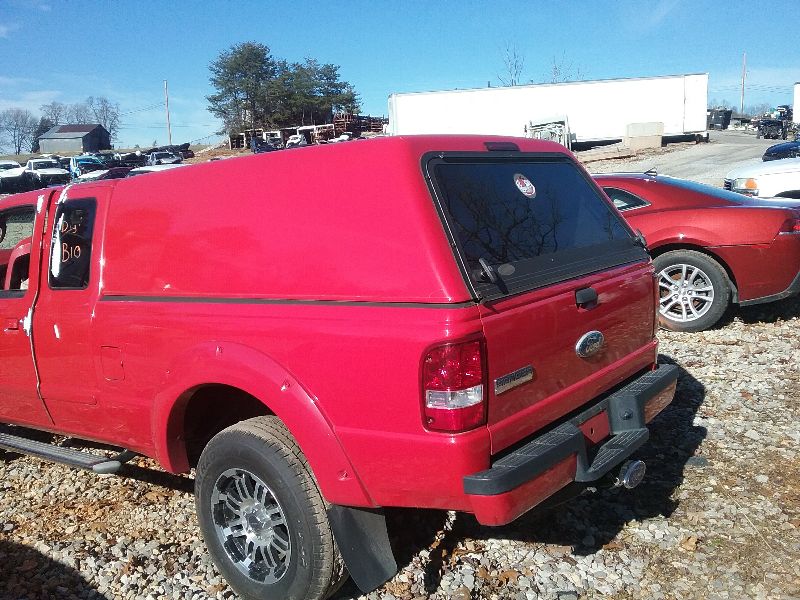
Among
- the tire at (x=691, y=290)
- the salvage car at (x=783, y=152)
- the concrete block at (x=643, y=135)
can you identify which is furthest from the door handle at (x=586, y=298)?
the concrete block at (x=643, y=135)

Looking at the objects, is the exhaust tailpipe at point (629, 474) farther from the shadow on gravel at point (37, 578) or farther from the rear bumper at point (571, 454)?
the shadow on gravel at point (37, 578)

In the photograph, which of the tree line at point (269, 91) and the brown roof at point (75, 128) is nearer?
the tree line at point (269, 91)

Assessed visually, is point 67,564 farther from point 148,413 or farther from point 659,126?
point 659,126

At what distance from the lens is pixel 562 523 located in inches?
139

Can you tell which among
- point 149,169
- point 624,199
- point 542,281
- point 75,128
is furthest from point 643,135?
point 75,128

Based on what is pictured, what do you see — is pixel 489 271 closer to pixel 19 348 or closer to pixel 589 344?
pixel 589 344

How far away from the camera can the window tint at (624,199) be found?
6809 millimetres

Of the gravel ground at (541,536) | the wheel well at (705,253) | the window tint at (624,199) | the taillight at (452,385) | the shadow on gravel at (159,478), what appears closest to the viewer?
the taillight at (452,385)

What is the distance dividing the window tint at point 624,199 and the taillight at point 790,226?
123 centimetres

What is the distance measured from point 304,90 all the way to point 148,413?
64.5 m

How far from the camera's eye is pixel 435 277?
2.44 m

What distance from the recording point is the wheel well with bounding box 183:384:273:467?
322cm

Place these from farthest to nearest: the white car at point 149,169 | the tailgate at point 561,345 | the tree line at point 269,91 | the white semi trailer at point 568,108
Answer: the tree line at point 269,91 → the white semi trailer at point 568,108 → the white car at point 149,169 → the tailgate at point 561,345

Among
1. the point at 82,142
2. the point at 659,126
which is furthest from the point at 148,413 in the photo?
the point at 82,142
